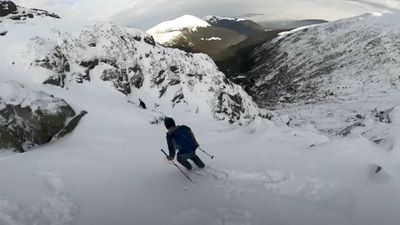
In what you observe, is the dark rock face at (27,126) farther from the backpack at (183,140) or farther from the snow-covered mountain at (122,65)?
the backpack at (183,140)

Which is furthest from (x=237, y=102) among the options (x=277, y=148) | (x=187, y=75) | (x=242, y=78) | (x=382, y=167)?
(x=242, y=78)

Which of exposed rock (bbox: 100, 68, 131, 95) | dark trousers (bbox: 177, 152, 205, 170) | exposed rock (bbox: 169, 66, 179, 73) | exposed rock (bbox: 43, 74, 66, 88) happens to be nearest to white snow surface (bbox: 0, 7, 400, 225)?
dark trousers (bbox: 177, 152, 205, 170)

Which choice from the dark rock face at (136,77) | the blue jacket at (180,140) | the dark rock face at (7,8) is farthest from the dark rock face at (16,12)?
the blue jacket at (180,140)

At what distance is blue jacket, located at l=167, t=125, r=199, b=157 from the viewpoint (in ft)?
38.3

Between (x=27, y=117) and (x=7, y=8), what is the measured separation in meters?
11.2

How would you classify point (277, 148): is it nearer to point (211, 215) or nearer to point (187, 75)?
point (211, 215)

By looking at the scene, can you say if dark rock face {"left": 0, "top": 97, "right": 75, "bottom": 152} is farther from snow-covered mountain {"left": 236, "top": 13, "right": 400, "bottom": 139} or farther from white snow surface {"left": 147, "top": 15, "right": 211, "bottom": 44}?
white snow surface {"left": 147, "top": 15, "right": 211, "bottom": 44}

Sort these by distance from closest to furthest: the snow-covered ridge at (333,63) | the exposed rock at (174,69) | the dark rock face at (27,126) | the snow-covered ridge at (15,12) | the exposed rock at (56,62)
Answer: the dark rock face at (27,126) < the exposed rock at (56,62) < the snow-covered ridge at (15,12) < the exposed rock at (174,69) < the snow-covered ridge at (333,63)

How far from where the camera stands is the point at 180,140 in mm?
11695

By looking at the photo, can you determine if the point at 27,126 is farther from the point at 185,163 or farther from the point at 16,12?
the point at 16,12

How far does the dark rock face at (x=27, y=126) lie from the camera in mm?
14555

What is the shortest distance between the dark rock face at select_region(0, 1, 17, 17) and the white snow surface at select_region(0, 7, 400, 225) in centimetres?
786

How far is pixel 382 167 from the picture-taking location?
37.3 feet

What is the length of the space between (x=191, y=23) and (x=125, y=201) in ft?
537
